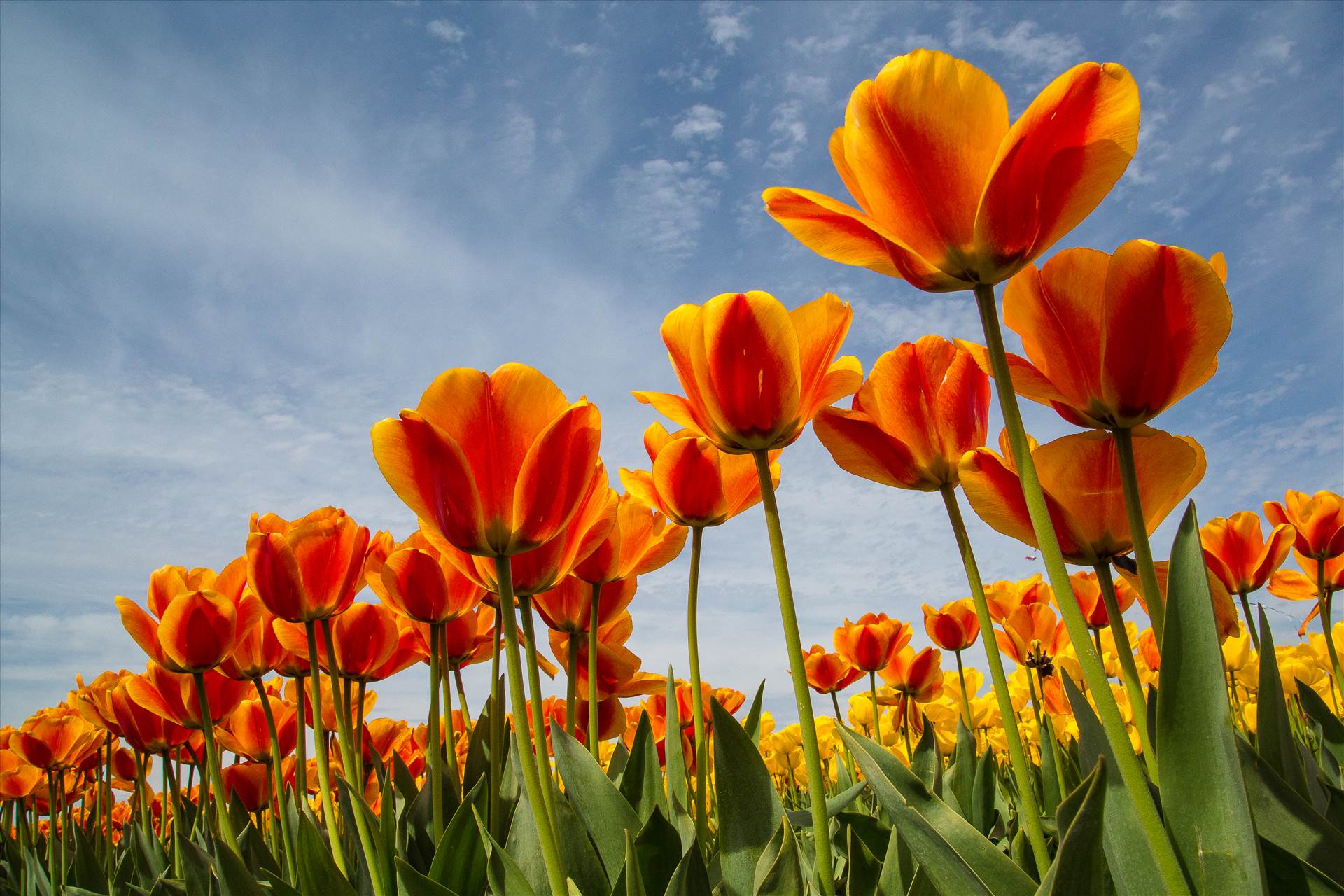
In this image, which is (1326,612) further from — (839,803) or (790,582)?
(790,582)

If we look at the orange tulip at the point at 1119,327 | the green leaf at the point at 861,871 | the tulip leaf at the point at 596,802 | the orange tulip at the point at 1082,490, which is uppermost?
the orange tulip at the point at 1119,327

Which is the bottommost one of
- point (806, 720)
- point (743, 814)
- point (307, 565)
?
point (743, 814)

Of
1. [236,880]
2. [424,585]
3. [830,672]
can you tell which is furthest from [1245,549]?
[236,880]

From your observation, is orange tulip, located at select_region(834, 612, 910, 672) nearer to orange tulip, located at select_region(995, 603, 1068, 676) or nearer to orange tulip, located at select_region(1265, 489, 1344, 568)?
orange tulip, located at select_region(995, 603, 1068, 676)

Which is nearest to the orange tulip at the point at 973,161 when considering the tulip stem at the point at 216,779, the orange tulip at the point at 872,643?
the tulip stem at the point at 216,779

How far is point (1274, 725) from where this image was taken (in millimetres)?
1166

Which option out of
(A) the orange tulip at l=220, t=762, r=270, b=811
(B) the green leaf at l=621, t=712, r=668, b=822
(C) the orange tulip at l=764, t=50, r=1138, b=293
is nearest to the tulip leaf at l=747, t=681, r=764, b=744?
(B) the green leaf at l=621, t=712, r=668, b=822

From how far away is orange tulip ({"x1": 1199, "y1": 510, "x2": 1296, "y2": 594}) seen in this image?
2785 millimetres

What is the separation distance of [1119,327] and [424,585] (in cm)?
140

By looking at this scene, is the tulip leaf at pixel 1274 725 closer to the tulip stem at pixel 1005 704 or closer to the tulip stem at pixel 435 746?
the tulip stem at pixel 1005 704

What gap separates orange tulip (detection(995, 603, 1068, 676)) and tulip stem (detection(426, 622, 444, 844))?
2.04 meters

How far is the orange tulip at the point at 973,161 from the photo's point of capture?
2.88 feet

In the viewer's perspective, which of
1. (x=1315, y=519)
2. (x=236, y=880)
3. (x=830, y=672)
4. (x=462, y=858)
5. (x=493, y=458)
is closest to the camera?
(x=493, y=458)

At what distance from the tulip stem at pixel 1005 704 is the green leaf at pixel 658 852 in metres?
0.51
